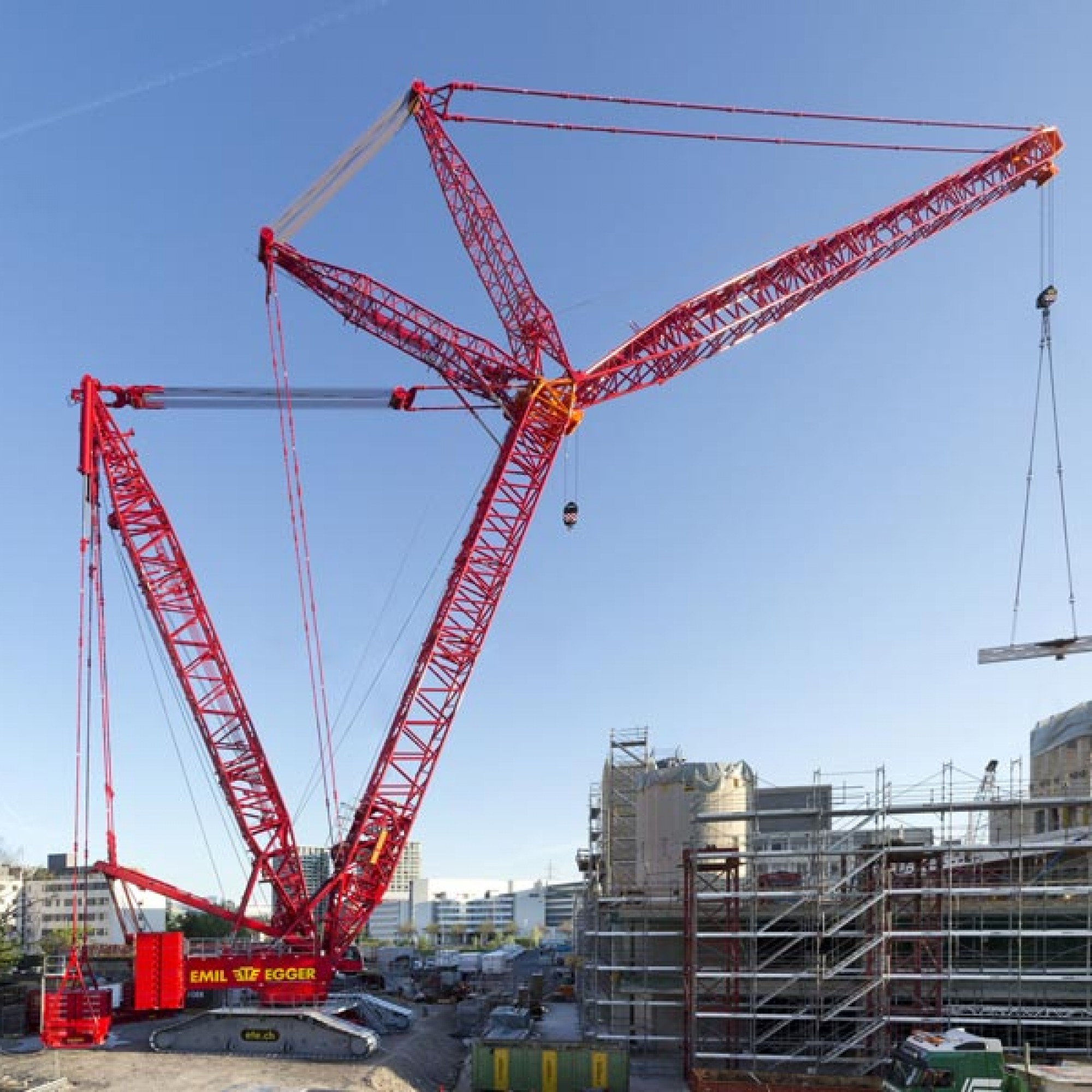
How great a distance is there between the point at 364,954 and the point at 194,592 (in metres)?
62.3

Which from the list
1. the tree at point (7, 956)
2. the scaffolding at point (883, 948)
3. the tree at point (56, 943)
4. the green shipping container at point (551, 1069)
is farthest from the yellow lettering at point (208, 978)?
the tree at point (56, 943)

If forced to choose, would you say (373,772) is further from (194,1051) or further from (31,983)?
(31,983)

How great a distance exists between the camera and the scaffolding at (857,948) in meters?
29.9

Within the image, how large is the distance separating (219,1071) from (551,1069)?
11.2 m

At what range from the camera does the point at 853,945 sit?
3288cm

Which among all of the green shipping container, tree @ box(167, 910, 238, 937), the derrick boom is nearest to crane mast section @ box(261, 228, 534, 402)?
the derrick boom

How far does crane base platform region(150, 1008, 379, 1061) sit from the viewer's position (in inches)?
1403

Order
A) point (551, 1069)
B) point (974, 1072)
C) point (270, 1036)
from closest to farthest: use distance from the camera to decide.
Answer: point (974, 1072) → point (551, 1069) → point (270, 1036)

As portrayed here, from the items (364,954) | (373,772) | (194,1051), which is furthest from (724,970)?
(364,954)

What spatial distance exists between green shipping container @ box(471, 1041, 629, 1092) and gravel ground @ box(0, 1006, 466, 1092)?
11.5 feet

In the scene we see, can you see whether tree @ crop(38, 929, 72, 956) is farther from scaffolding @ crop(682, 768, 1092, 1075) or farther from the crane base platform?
scaffolding @ crop(682, 768, 1092, 1075)

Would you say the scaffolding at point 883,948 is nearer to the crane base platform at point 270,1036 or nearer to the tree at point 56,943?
the crane base platform at point 270,1036

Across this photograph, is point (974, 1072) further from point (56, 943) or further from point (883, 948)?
point (56, 943)

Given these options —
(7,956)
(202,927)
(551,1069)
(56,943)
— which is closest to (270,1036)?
(551,1069)
